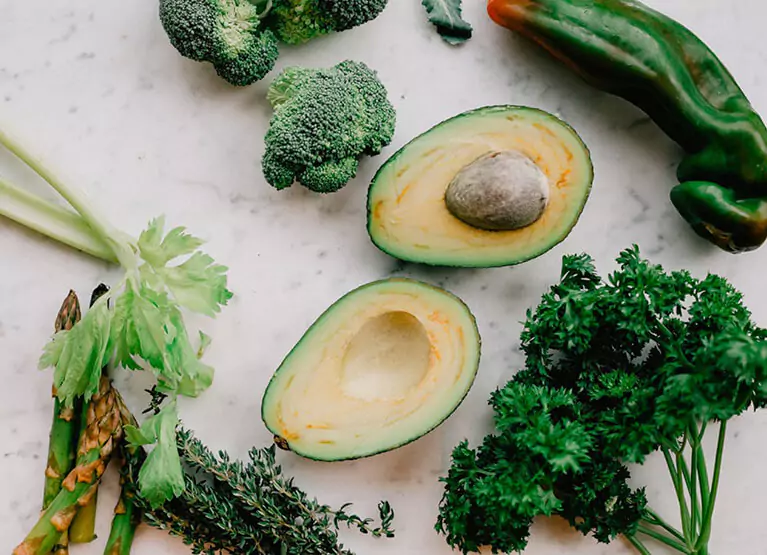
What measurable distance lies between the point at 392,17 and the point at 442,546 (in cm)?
110

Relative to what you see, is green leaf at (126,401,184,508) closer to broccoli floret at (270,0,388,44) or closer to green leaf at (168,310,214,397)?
green leaf at (168,310,214,397)

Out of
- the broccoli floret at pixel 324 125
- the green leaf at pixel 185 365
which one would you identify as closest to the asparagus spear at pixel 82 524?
the green leaf at pixel 185 365

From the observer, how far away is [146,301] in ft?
4.72

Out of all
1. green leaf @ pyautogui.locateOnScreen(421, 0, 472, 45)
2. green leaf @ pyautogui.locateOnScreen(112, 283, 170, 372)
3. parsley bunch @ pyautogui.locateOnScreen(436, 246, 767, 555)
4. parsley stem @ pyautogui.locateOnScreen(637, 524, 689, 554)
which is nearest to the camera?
parsley bunch @ pyautogui.locateOnScreen(436, 246, 767, 555)

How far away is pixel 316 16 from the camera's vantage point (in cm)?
155

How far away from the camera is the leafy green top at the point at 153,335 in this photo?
4.72ft

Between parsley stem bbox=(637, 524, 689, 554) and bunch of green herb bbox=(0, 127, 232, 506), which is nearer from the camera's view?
bunch of green herb bbox=(0, 127, 232, 506)

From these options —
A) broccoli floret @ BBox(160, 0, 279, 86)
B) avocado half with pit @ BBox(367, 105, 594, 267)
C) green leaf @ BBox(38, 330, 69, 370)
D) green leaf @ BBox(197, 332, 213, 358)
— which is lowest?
green leaf @ BBox(197, 332, 213, 358)

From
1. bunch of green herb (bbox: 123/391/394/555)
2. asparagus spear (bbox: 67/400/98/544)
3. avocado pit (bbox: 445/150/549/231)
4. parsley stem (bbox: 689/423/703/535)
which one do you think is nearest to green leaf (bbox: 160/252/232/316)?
bunch of green herb (bbox: 123/391/394/555)

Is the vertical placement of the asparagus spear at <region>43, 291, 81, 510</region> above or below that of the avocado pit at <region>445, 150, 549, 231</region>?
below

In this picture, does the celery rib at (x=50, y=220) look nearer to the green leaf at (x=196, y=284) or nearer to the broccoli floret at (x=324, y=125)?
the green leaf at (x=196, y=284)

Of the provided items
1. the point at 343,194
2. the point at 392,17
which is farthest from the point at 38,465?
the point at 392,17

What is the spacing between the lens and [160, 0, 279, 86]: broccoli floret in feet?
4.85

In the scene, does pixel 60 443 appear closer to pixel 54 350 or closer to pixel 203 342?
pixel 54 350
